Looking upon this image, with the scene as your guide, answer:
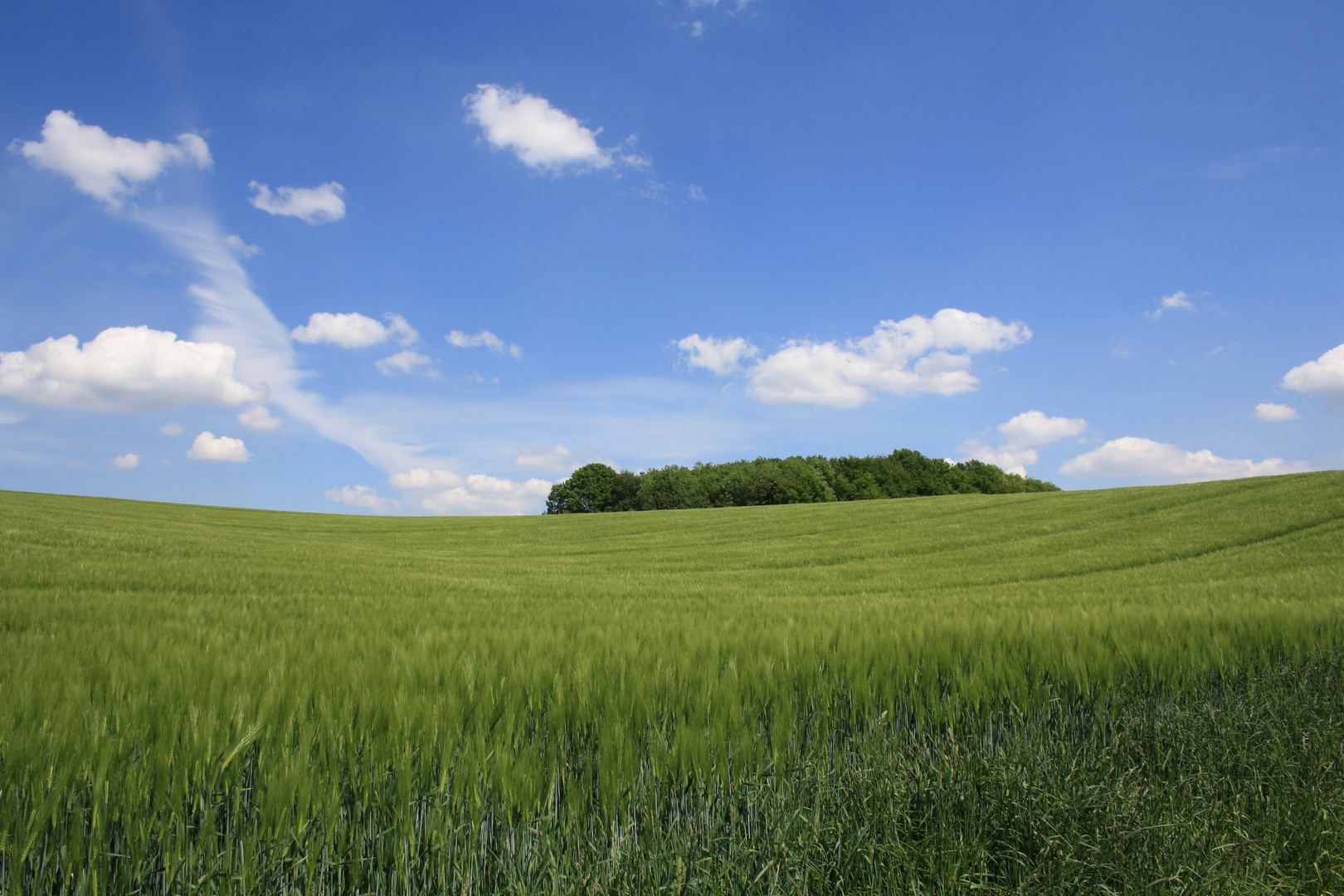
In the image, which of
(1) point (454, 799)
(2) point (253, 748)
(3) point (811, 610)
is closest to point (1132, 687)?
(3) point (811, 610)

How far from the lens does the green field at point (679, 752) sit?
166 cm

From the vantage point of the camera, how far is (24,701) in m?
1.97

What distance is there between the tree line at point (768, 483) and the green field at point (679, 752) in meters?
65.8

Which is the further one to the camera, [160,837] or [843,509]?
[843,509]

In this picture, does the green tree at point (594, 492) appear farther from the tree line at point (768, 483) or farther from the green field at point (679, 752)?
the green field at point (679, 752)

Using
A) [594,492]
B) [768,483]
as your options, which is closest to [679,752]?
[768,483]

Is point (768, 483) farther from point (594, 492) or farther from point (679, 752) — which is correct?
point (679, 752)

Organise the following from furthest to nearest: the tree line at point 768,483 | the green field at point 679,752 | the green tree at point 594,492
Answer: the green tree at point 594,492 < the tree line at point 768,483 < the green field at point 679,752

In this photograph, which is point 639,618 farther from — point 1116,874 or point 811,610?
point 1116,874

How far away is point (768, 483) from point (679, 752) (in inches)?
2793

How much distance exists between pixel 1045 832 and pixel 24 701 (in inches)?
134

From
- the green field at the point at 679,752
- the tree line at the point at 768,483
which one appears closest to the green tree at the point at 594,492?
the tree line at the point at 768,483

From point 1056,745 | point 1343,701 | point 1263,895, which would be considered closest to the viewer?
point 1263,895

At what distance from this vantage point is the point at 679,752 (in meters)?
2.10
